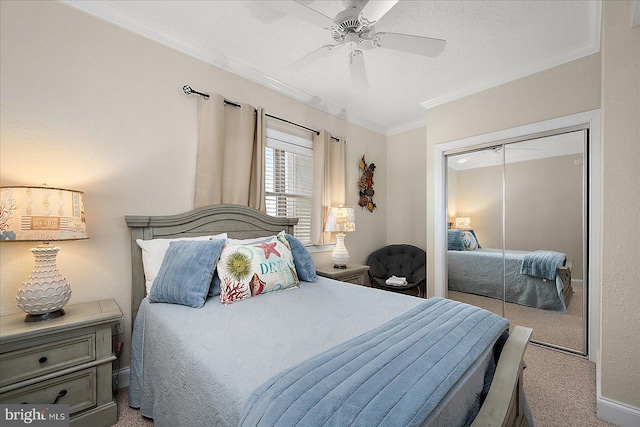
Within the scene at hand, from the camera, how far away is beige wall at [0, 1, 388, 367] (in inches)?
67.1

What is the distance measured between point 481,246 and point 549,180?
91 centimetres

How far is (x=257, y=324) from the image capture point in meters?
1.37

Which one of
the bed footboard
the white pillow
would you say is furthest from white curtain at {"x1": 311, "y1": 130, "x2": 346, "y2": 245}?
the bed footboard

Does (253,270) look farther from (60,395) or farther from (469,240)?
(469,240)

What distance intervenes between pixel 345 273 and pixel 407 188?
74.6 inches

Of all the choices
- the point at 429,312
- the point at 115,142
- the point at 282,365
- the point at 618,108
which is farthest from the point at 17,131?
the point at 618,108

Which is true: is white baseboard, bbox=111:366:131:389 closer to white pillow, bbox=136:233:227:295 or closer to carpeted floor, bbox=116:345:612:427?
carpeted floor, bbox=116:345:612:427

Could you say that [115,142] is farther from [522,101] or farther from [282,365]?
[522,101]

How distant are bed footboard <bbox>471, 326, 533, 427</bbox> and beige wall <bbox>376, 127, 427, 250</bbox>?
2.74 metres

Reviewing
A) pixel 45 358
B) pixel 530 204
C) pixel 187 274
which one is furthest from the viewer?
pixel 530 204

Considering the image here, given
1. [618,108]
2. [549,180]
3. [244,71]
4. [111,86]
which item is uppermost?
[244,71]

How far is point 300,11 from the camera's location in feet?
5.26

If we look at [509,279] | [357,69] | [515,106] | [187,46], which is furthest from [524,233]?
[187,46]

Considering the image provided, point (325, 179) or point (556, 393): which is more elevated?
point (325, 179)
